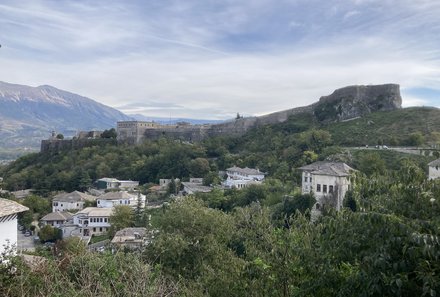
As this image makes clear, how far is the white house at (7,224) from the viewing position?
30.5 ft

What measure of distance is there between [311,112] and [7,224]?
47.5 m

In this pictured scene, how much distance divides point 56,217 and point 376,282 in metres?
37.1

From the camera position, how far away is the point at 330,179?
2506cm

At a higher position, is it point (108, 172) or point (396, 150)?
point (396, 150)

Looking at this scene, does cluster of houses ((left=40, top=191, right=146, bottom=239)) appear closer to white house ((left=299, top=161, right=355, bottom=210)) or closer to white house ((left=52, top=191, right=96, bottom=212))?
white house ((left=52, top=191, right=96, bottom=212))

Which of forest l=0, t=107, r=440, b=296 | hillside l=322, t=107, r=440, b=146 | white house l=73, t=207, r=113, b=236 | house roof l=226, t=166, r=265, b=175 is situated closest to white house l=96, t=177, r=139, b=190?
white house l=73, t=207, r=113, b=236

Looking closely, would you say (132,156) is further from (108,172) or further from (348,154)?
(348,154)

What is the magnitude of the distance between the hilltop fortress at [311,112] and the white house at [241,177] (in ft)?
50.4

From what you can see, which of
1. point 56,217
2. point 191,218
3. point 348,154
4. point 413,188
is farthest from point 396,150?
point 413,188

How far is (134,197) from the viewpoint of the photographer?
4047 centimetres

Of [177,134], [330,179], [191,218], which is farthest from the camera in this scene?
[177,134]

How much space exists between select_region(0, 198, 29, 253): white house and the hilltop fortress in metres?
43.6

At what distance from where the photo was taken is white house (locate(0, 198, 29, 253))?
928cm

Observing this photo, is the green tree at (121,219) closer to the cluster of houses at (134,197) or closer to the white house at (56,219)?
the cluster of houses at (134,197)
